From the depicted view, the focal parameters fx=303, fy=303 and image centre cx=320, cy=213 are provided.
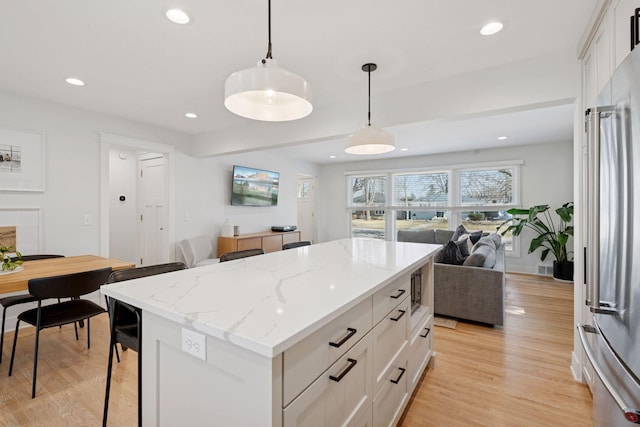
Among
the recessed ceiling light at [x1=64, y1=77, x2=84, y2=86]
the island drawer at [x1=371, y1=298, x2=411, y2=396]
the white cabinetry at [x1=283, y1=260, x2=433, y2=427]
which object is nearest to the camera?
the white cabinetry at [x1=283, y1=260, x2=433, y2=427]

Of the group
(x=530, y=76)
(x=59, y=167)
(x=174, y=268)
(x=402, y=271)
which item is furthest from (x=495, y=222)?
(x=59, y=167)

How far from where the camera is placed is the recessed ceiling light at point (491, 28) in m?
1.91

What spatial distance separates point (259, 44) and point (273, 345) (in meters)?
2.10

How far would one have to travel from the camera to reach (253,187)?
561 cm

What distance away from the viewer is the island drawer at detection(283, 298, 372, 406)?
2.86ft

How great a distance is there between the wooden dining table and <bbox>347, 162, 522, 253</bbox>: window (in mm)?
5583

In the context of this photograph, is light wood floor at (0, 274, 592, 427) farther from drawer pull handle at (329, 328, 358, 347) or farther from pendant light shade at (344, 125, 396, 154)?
pendant light shade at (344, 125, 396, 154)

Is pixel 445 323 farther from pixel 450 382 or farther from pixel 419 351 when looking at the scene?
pixel 419 351

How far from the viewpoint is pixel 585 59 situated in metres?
2.08

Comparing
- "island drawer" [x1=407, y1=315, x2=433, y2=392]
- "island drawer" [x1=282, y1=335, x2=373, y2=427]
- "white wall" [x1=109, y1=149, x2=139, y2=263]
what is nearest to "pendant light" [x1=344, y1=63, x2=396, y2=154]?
"island drawer" [x1=407, y1=315, x2=433, y2=392]

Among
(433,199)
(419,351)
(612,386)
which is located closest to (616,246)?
(612,386)

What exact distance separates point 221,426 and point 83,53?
2.69m

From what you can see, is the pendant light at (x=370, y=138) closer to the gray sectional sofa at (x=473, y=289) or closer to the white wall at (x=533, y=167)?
the gray sectional sofa at (x=473, y=289)

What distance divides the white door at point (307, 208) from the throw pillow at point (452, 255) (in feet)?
14.8
